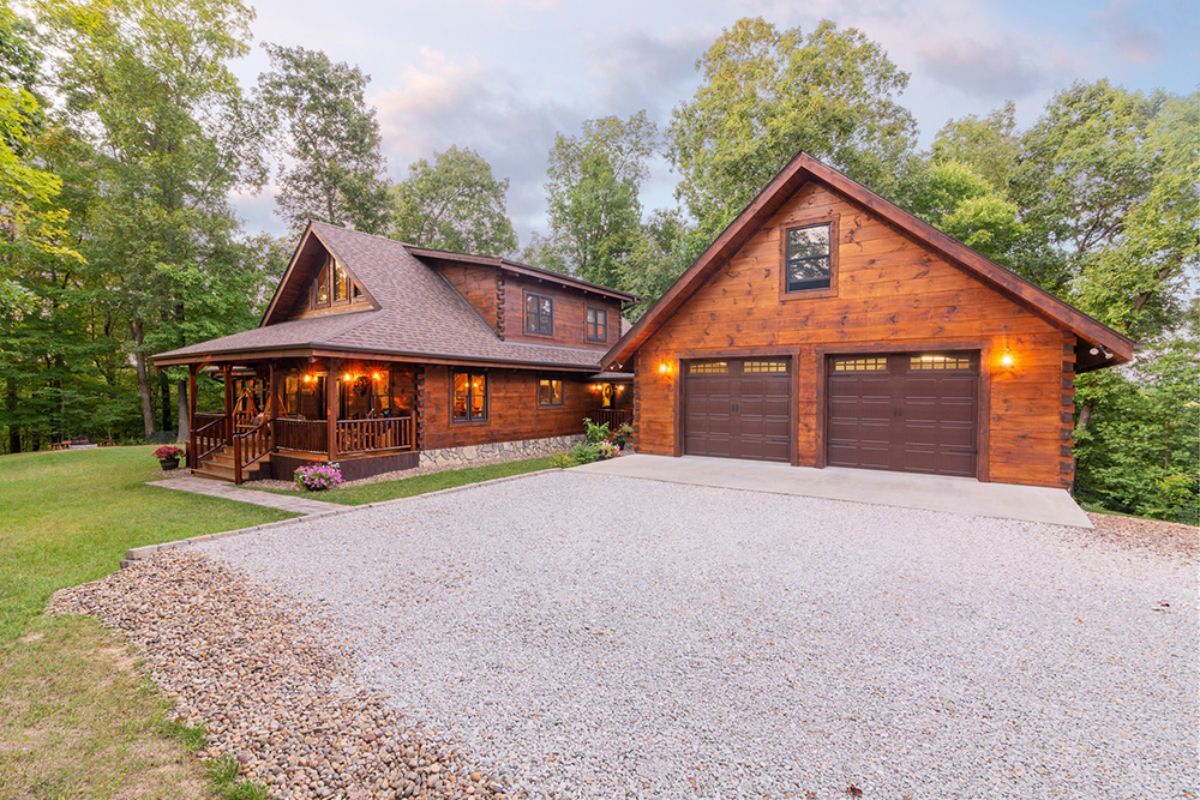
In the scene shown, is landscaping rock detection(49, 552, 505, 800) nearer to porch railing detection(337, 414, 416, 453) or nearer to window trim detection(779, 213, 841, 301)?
porch railing detection(337, 414, 416, 453)

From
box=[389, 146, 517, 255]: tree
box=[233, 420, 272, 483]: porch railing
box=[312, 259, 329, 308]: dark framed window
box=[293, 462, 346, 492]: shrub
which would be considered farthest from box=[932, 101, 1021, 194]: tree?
Answer: box=[233, 420, 272, 483]: porch railing

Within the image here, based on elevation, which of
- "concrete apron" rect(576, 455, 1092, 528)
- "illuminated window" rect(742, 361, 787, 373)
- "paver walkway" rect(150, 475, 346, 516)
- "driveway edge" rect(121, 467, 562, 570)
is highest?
"illuminated window" rect(742, 361, 787, 373)

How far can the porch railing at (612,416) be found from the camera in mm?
17922

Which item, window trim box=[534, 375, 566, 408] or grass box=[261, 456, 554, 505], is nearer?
grass box=[261, 456, 554, 505]

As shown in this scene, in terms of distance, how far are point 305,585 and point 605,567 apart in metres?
3.03

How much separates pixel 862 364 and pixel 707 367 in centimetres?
338

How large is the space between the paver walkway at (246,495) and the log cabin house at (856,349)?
736 centimetres

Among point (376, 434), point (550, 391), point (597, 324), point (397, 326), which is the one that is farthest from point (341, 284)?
point (597, 324)

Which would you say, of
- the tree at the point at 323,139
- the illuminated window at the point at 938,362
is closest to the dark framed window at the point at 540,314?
the illuminated window at the point at 938,362

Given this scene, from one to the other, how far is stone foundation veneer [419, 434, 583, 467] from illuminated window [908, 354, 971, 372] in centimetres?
1047

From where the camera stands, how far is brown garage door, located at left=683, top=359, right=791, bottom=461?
1083 cm

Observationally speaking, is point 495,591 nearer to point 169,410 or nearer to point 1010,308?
point 1010,308

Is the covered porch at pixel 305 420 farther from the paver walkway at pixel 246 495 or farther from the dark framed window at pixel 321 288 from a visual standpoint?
the dark framed window at pixel 321 288

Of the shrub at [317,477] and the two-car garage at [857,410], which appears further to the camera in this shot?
the shrub at [317,477]
